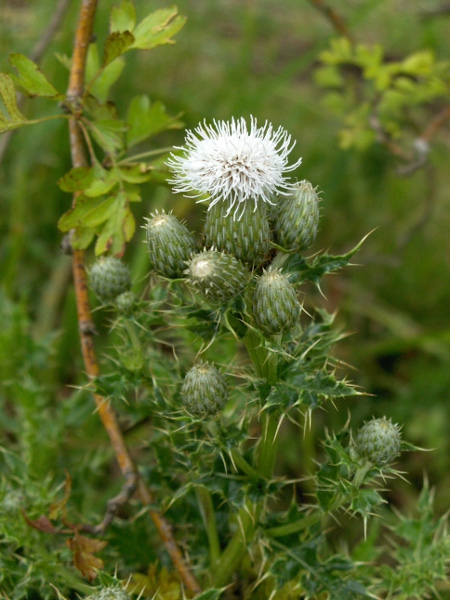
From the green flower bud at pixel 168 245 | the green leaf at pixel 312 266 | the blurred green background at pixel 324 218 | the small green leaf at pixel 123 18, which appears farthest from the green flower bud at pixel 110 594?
the small green leaf at pixel 123 18

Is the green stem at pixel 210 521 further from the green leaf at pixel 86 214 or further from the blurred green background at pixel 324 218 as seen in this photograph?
the blurred green background at pixel 324 218

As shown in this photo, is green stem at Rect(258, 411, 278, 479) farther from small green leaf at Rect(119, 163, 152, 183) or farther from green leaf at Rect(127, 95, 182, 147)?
green leaf at Rect(127, 95, 182, 147)

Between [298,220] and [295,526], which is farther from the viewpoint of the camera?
[295,526]

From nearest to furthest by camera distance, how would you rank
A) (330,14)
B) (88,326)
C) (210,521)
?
1. (210,521)
2. (88,326)
3. (330,14)

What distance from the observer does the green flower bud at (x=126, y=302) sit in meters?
2.26

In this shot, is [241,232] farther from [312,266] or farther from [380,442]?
[380,442]

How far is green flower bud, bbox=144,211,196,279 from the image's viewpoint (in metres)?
1.92

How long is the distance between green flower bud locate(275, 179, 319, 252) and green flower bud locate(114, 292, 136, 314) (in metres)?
0.60

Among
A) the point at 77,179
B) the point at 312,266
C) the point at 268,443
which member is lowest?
the point at 268,443

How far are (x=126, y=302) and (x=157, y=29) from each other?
3.13ft

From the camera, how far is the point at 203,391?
1.89 m

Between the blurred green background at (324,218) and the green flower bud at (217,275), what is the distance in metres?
1.75

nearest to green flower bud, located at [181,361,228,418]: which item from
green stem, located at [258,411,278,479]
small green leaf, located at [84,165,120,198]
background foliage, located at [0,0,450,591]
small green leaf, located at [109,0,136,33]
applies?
green stem, located at [258,411,278,479]

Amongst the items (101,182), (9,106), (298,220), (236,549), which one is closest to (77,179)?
(101,182)
